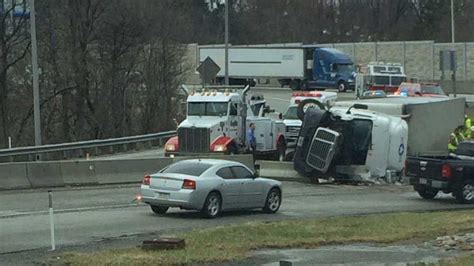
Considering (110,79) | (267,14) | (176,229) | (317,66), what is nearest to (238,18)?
(267,14)

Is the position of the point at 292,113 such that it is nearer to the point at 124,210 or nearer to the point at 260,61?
the point at 124,210

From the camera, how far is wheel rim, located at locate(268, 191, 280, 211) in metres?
24.3

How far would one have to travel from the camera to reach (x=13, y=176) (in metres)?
28.5

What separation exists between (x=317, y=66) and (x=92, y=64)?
36.3m

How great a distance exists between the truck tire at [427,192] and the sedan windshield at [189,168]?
8798 millimetres

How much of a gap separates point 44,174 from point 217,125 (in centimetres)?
874

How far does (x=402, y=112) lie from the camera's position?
3644 cm

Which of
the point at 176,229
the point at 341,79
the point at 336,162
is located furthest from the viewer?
the point at 341,79

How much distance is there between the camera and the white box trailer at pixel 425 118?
36.6m

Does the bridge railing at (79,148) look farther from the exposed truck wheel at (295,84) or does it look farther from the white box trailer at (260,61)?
the exposed truck wheel at (295,84)

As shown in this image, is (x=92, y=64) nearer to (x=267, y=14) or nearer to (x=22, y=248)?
(x=22, y=248)

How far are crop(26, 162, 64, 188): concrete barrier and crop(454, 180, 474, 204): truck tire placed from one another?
471 inches

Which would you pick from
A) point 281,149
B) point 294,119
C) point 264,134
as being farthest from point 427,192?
point 294,119

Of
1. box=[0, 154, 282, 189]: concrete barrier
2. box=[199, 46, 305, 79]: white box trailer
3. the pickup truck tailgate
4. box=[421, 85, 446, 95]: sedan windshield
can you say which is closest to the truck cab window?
box=[0, 154, 282, 189]: concrete barrier
